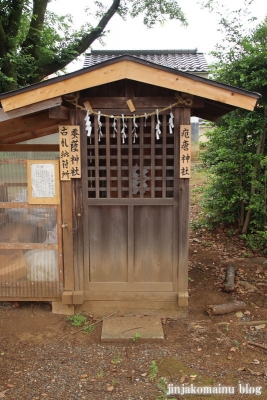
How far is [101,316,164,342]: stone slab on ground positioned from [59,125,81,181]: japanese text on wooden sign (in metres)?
2.35

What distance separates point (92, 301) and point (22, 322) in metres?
1.09

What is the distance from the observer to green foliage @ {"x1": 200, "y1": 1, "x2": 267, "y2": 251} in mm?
7738

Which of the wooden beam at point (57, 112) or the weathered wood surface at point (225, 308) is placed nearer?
the wooden beam at point (57, 112)

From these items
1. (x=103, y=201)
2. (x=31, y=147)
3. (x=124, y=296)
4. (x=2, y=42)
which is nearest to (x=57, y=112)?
(x=31, y=147)

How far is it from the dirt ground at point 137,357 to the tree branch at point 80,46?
894 cm

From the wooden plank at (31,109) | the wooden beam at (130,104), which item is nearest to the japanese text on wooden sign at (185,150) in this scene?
the wooden beam at (130,104)

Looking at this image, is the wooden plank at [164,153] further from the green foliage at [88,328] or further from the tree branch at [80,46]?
the tree branch at [80,46]

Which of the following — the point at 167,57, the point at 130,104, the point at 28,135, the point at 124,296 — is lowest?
the point at 124,296

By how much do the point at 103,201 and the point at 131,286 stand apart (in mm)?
1421

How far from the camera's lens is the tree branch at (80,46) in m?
11.8

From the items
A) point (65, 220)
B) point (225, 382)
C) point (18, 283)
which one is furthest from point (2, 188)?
point (225, 382)

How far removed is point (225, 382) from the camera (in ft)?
12.9

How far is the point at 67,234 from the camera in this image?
5.23 metres

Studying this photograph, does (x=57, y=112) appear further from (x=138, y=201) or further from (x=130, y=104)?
(x=138, y=201)
